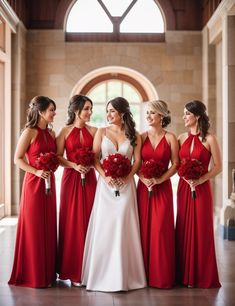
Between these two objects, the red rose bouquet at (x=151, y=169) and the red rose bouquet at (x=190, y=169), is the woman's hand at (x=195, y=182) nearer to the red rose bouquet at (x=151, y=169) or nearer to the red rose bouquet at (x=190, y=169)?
the red rose bouquet at (x=190, y=169)

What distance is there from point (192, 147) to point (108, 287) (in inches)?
→ 69.1

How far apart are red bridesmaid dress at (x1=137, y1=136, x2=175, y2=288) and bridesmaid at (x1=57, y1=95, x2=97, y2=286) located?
0.60 metres

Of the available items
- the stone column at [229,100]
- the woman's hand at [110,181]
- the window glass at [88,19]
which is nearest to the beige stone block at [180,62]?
the window glass at [88,19]

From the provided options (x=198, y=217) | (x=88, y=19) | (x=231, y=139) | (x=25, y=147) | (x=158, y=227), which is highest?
(x=88, y=19)

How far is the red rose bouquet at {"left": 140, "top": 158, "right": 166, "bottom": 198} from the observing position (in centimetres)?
536

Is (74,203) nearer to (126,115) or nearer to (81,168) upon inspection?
(81,168)

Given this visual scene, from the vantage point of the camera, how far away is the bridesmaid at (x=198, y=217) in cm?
557

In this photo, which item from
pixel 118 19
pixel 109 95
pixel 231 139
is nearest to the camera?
pixel 231 139

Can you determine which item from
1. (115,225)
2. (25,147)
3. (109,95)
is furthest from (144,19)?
(115,225)

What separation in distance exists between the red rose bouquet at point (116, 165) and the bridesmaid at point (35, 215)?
646 mm

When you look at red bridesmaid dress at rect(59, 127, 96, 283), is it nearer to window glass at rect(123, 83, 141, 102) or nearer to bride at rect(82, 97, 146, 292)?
bride at rect(82, 97, 146, 292)

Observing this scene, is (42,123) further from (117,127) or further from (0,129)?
(0,129)

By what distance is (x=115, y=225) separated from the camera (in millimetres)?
5449

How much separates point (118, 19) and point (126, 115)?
6.81 m
